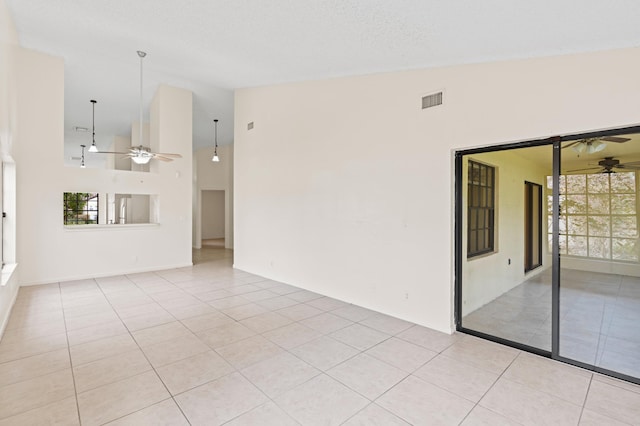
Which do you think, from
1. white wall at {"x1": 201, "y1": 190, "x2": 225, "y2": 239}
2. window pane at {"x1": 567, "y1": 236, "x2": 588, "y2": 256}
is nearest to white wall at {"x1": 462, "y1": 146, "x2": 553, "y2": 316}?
window pane at {"x1": 567, "y1": 236, "x2": 588, "y2": 256}

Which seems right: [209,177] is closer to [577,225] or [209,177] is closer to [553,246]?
[553,246]

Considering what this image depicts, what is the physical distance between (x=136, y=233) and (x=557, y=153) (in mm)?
7203

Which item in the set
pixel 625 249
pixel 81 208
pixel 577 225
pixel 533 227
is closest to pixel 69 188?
pixel 81 208

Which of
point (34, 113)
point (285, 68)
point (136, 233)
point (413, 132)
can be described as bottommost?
point (136, 233)

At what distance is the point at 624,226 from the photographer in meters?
5.77

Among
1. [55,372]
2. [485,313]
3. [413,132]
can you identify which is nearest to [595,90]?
[413,132]

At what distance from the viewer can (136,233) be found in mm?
6441

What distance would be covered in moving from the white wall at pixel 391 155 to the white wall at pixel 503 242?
66cm

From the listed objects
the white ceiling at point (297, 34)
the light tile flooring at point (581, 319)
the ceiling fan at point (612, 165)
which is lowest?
the light tile flooring at point (581, 319)

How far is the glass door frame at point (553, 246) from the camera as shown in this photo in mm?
2574

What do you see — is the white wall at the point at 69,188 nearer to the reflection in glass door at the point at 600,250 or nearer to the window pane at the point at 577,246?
the reflection in glass door at the point at 600,250

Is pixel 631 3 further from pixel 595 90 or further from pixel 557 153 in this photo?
pixel 557 153

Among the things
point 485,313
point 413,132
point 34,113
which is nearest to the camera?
point 413,132

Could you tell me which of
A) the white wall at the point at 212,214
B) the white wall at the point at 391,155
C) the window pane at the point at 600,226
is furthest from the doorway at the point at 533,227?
the white wall at the point at 212,214
